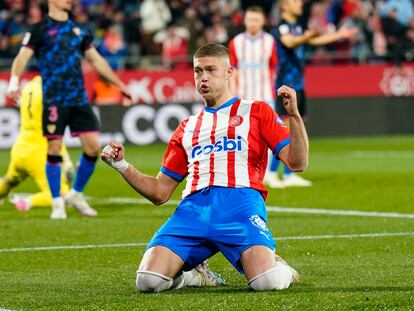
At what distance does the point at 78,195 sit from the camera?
11.9m

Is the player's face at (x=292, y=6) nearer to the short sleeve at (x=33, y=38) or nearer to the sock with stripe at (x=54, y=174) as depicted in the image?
the short sleeve at (x=33, y=38)

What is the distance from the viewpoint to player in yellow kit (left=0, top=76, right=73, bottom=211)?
1269cm

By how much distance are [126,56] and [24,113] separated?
12.8m

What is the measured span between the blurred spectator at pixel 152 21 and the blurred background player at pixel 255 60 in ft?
33.9

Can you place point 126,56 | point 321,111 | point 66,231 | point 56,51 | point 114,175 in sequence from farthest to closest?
point 126,56
point 321,111
point 114,175
point 56,51
point 66,231

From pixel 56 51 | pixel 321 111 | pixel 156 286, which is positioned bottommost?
pixel 321 111

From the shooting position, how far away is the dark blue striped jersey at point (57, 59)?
11.4 metres

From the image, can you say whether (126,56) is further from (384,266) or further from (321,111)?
(384,266)

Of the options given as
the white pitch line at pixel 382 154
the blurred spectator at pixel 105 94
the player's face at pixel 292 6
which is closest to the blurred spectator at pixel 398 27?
the white pitch line at pixel 382 154

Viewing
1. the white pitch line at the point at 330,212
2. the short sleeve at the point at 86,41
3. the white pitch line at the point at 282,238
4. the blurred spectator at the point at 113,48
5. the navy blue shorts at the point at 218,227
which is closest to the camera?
the navy blue shorts at the point at 218,227

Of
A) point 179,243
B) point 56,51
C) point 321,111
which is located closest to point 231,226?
point 179,243

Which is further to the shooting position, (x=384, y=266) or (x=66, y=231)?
(x=66, y=231)

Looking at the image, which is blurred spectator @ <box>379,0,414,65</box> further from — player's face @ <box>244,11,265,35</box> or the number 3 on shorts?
the number 3 on shorts

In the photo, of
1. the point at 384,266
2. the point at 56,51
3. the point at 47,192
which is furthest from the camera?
the point at 47,192
